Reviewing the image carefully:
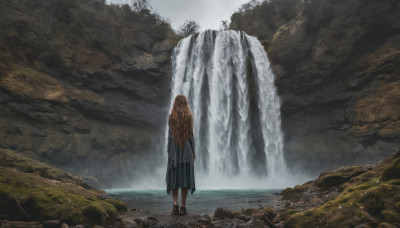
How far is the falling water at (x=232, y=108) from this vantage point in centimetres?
1961

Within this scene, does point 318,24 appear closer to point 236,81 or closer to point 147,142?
point 236,81

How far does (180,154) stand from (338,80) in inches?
828

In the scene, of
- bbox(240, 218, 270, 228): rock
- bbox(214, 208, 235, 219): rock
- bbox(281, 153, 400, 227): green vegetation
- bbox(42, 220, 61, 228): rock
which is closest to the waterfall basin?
bbox(214, 208, 235, 219): rock

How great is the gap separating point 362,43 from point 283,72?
247 inches

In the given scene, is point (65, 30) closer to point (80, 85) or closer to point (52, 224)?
point (80, 85)

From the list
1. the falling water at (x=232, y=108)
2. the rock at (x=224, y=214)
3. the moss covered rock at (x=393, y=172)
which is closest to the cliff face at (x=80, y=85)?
the falling water at (x=232, y=108)

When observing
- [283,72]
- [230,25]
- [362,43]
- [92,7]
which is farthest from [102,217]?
[230,25]

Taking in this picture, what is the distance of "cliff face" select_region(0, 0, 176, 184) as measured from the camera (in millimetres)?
17844

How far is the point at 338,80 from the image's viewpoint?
21.9 metres

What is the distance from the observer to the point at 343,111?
21.5 m

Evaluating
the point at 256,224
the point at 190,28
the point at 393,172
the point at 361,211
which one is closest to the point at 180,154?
the point at 256,224

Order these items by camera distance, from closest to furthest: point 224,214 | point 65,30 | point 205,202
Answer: point 224,214 → point 205,202 → point 65,30

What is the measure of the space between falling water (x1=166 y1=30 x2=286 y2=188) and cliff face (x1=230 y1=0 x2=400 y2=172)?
6.67ft

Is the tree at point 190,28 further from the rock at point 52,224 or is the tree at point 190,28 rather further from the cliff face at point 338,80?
the rock at point 52,224
